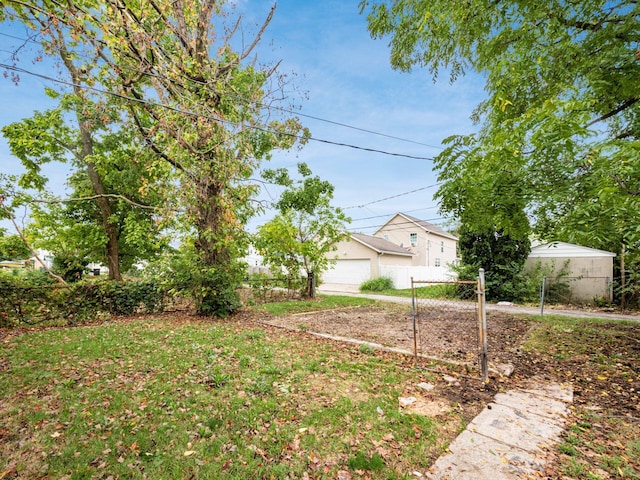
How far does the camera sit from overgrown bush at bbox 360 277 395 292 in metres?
18.6

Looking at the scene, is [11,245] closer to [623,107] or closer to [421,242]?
[623,107]

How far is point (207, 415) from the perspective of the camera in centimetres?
322

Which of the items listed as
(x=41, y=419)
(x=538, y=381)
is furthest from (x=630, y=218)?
(x=41, y=419)

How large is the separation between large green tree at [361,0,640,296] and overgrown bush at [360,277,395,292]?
539 inches

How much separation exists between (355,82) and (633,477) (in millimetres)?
10074

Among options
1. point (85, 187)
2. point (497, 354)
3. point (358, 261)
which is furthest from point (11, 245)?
point (497, 354)

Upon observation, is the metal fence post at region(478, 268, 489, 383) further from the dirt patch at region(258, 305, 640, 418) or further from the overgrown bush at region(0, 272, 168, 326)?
the overgrown bush at region(0, 272, 168, 326)

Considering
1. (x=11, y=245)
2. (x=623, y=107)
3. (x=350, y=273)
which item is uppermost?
(x=623, y=107)

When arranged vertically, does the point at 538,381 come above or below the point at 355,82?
below

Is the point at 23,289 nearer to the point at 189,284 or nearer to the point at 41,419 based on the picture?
the point at 189,284

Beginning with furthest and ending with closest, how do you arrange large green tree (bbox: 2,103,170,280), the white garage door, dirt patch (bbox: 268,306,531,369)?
the white garage door → large green tree (bbox: 2,103,170,280) → dirt patch (bbox: 268,306,531,369)

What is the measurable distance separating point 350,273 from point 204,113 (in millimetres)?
15439

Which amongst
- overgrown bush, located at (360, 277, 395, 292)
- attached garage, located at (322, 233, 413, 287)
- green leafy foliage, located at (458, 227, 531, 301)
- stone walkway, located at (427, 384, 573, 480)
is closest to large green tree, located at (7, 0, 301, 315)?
stone walkway, located at (427, 384, 573, 480)

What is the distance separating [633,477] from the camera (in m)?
2.35
